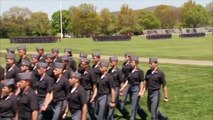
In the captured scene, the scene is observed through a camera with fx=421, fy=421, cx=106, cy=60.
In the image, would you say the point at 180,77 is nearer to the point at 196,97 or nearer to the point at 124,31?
the point at 196,97

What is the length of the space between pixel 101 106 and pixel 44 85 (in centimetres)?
161

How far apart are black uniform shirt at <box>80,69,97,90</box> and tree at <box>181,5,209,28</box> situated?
392 feet

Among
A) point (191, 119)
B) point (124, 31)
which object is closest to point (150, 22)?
point (124, 31)

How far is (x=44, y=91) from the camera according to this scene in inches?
433

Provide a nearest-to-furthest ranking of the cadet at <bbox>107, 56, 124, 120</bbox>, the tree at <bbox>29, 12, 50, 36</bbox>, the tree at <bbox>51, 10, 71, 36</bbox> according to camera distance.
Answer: the cadet at <bbox>107, 56, 124, 120</bbox>, the tree at <bbox>29, 12, 50, 36</bbox>, the tree at <bbox>51, 10, 71, 36</bbox>

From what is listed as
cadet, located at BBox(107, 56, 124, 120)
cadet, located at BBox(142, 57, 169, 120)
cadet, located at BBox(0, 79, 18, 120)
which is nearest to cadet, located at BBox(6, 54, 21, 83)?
cadet, located at BBox(107, 56, 124, 120)

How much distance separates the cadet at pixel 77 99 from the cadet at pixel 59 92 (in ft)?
2.89

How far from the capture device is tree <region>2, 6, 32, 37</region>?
10881cm

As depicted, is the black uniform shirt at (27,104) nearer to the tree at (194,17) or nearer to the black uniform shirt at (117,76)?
the black uniform shirt at (117,76)

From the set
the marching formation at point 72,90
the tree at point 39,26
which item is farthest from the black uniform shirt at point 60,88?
Result: the tree at point 39,26

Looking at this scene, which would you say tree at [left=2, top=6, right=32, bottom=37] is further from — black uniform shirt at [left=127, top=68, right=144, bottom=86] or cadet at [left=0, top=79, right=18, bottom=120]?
cadet at [left=0, top=79, right=18, bottom=120]

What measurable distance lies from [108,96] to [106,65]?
35.4 inches

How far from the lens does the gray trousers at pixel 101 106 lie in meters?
11.1

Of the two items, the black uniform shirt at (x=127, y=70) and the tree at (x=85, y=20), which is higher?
the tree at (x=85, y=20)
